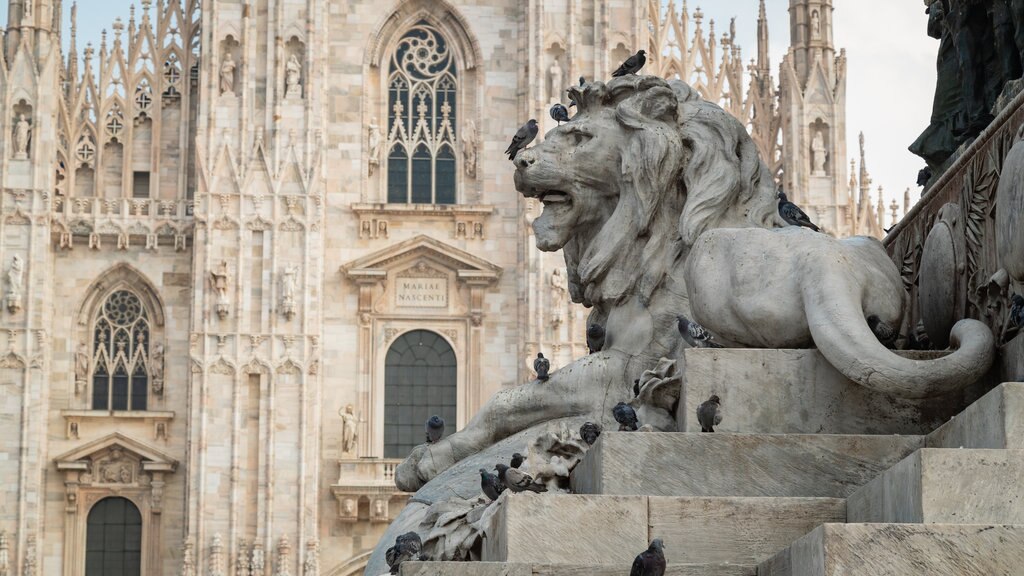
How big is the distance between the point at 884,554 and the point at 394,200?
24072 millimetres

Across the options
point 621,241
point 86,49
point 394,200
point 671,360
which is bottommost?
point 671,360

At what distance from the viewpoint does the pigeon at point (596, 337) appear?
6125mm

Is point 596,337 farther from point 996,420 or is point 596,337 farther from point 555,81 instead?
point 555,81

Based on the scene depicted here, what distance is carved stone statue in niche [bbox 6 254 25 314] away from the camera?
2622 centimetres

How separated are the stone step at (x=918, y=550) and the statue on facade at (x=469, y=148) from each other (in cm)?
2396

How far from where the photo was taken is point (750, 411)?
482 centimetres

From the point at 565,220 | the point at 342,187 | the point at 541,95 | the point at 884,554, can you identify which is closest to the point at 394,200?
the point at 342,187

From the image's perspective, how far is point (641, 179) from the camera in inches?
221

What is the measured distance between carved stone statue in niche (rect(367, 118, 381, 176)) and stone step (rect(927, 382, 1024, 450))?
2337 cm

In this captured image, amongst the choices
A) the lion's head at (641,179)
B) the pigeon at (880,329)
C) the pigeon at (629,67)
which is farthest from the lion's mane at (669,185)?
the pigeon at (880,329)

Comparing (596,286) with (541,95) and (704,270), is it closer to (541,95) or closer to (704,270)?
(704,270)

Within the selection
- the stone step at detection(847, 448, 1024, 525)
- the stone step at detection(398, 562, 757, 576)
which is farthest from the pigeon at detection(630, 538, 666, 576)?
the stone step at detection(847, 448, 1024, 525)

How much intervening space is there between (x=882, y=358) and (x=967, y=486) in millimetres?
768

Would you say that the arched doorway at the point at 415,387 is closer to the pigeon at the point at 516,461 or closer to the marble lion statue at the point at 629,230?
the marble lion statue at the point at 629,230
